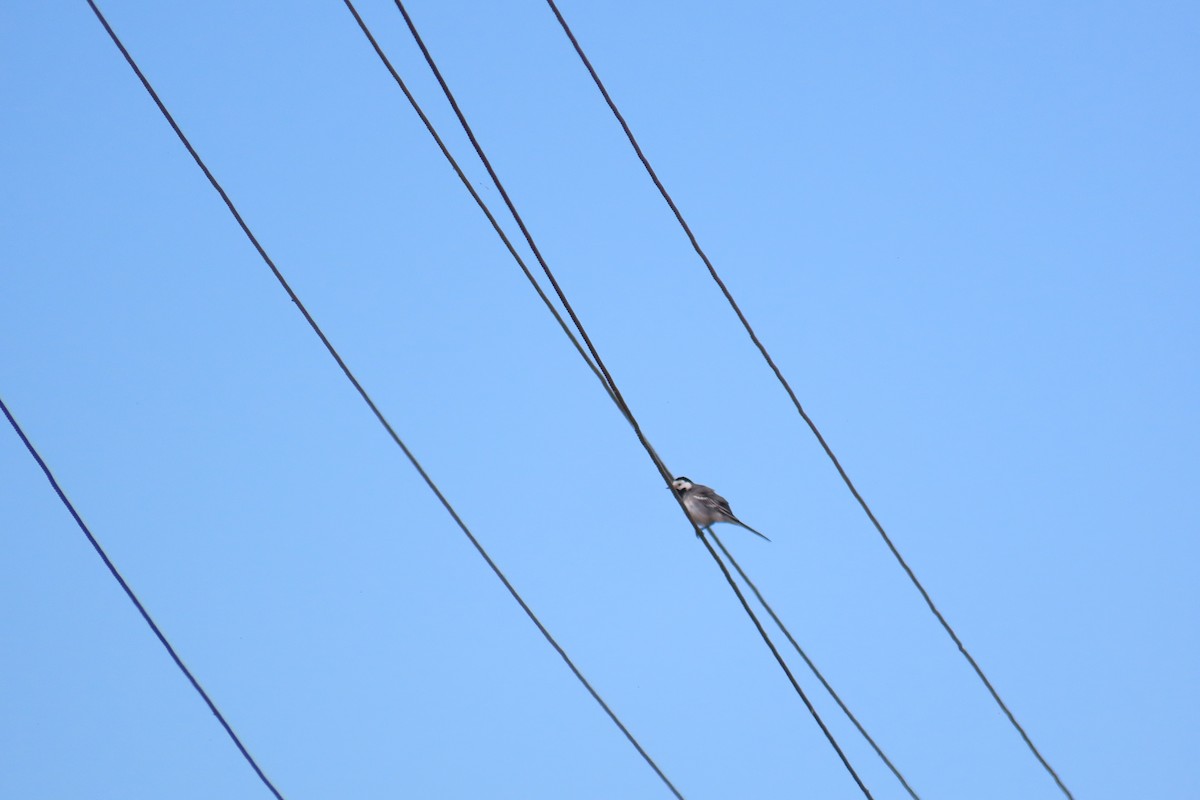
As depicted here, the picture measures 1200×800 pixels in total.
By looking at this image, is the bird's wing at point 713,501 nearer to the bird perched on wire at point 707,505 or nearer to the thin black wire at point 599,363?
the bird perched on wire at point 707,505

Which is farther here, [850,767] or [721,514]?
[721,514]

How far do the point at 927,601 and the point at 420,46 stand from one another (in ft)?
13.7

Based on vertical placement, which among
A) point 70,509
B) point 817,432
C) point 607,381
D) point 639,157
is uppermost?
point 70,509

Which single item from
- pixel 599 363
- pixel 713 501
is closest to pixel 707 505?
pixel 713 501

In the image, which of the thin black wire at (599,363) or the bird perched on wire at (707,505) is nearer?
the thin black wire at (599,363)

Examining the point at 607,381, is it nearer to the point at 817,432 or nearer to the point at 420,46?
the point at 817,432

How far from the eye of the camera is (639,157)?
727 cm

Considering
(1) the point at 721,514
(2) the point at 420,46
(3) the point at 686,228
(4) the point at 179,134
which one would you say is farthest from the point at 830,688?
Answer: (1) the point at 721,514

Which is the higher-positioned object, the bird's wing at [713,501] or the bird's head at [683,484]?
the bird's head at [683,484]

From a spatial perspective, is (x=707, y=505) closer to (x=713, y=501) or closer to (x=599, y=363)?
(x=713, y=501)

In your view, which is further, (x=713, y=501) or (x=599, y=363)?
(x=713, y=501)

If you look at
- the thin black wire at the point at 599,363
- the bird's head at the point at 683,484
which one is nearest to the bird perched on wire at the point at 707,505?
the bird's head at the point at 683,484

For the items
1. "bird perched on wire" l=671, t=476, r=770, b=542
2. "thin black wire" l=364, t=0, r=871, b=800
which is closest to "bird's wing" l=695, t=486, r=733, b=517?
"bird perched on wire" l=671, t=476, r=770, b=542

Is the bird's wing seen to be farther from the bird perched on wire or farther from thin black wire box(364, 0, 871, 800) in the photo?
thin black wire box(364, 0, 871, 800)
